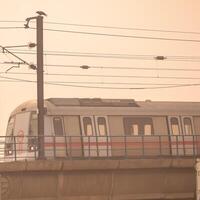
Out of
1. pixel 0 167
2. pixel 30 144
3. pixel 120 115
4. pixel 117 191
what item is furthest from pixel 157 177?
pixel 0 167

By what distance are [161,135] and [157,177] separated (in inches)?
97.9

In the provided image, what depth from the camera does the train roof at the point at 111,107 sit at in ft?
89.5

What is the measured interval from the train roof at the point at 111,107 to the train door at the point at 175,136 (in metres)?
0.39

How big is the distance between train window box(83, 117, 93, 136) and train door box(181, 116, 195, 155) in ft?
15.5

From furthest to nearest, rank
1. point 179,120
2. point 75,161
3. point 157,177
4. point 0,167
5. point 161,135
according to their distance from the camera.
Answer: point 179,120 < point 161,135 < point 157,177 < point 75,161 < point 0,167

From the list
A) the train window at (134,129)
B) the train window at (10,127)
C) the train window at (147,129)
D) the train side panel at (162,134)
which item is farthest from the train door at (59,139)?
the train side panel at (162,134)

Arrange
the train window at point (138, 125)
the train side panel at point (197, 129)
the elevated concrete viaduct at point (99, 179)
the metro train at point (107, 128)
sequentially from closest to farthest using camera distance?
the elevated concrete viaduct at point (99, 179), the metro train at point (107, 128), the train window at point (138, 125), the train side panel at point (197, 129)

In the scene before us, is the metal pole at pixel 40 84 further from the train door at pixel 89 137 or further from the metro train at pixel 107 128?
the train door at pixel 89 137

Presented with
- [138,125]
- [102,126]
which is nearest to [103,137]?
[102,126]

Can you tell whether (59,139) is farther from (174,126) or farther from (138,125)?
(174,126)

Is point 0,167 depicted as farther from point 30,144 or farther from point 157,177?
point 157,177

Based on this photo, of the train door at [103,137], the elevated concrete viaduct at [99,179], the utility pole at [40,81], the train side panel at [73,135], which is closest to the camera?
the elevated concrete viaduct at [99,179]

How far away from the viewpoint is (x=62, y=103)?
27.6 metres

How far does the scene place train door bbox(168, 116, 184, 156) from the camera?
28.8m
